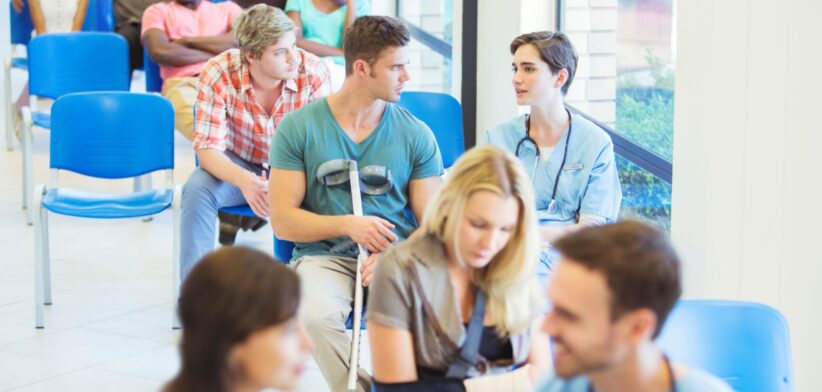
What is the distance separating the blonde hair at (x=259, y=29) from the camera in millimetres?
4262

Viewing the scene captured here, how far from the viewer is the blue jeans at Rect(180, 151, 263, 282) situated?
4426mm

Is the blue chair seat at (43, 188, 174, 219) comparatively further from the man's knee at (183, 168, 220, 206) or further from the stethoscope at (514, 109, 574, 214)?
the stethoscope at (514, 109, 574, 214)

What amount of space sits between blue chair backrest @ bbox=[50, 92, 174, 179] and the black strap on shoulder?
2.81 metres

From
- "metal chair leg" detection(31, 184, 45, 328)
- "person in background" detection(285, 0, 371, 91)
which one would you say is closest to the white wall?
"metal chair leg" detection(31, 184, 45, 328)

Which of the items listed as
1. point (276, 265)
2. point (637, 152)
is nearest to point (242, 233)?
point (637, 152)

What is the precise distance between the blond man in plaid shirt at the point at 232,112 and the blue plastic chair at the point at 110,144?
0.29 metres

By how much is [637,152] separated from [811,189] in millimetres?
1309

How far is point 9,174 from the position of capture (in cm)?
750

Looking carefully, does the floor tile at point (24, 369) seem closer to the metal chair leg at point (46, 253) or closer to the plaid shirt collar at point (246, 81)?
the metal chair leg at point (46, 253)

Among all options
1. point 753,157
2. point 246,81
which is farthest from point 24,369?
point 753,157

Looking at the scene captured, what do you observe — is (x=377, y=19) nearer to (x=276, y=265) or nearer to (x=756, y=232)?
(x=756, y=232)

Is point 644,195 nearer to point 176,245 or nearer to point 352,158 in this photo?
point 352,158

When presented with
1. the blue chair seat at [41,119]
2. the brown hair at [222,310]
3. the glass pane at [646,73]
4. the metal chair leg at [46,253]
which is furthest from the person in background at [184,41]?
the brown hair at [222,310]

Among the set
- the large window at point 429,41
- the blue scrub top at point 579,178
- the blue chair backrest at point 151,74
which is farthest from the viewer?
the large window at point 429,41
